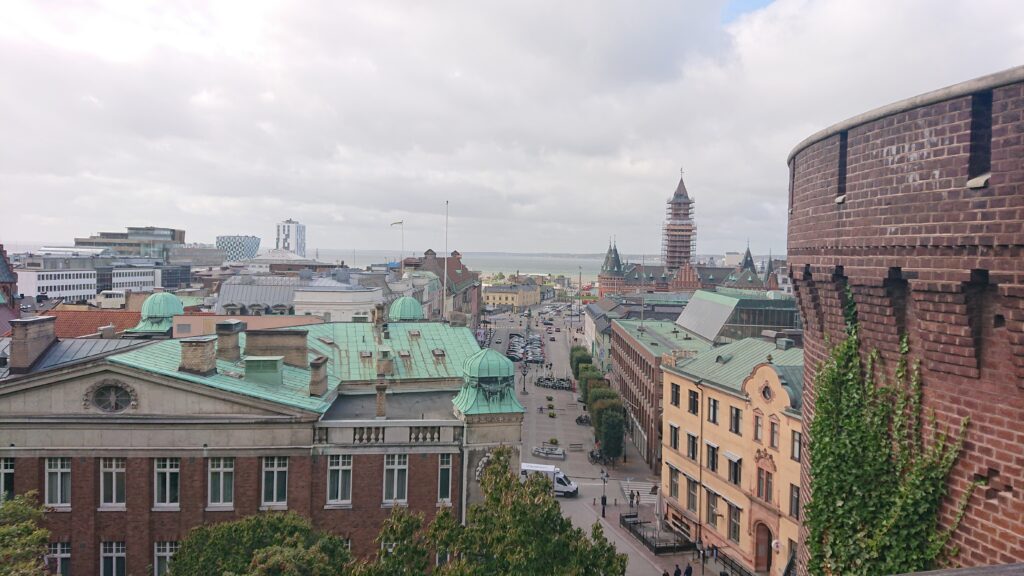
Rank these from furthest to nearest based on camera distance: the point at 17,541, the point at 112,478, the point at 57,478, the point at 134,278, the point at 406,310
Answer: the point at 134,278, the point at 406,310, the point at 112,478, the point at 57,478, the point at 17,541

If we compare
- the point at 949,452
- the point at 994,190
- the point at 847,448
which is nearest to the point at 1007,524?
the point at 949,452

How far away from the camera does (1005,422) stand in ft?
26.8

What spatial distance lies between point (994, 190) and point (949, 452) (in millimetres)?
3295

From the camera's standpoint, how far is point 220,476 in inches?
1094

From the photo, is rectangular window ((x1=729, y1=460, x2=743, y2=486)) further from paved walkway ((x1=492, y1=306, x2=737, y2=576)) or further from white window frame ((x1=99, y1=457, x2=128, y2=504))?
white window frame ((x1=99, y1=457, x2=128, y2=504))

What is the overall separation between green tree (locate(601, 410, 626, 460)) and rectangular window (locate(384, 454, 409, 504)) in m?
35.9

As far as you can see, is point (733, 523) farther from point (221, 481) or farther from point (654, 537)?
point (221, 481)

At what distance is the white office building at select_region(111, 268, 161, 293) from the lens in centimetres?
13450

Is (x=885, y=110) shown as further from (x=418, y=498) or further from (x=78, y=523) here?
(x=78, y=523)

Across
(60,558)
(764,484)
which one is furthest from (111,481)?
(764,484)

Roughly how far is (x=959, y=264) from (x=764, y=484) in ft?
115

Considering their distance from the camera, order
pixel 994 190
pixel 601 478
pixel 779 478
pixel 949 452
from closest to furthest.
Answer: pixel 994 190
pixel 949 452
pixel 779 478
pixel 601 478

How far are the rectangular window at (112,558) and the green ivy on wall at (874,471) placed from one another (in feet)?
86.3

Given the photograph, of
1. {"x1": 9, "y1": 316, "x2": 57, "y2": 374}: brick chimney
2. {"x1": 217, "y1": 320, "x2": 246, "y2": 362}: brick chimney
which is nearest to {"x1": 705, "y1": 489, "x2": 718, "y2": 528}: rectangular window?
{"x1": 217, "y1": 320, "x2": 246, "y2": 362}: brick chimney
